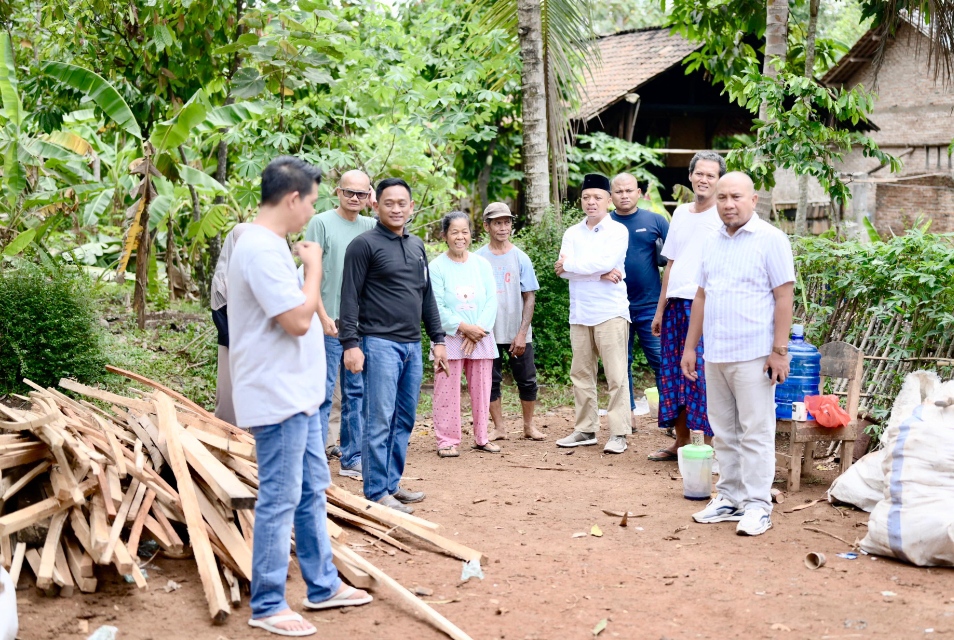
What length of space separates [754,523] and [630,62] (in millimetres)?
15260

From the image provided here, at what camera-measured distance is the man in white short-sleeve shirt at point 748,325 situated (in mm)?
5301

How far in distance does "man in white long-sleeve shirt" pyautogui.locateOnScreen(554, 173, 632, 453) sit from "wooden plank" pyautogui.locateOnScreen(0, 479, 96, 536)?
4.18 m

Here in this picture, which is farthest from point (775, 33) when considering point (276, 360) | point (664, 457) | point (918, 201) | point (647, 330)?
point (918, 201)

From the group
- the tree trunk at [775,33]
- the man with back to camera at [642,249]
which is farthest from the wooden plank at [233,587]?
the tree trunk at [775,33]

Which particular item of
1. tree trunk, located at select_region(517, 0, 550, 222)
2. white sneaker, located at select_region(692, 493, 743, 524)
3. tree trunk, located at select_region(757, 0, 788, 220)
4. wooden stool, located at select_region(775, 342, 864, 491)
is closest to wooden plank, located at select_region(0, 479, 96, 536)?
white sneaker, located at select_region(692, 493, 743, 524)

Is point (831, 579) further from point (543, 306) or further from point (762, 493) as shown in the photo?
point (543, 306)

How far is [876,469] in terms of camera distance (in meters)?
5.66

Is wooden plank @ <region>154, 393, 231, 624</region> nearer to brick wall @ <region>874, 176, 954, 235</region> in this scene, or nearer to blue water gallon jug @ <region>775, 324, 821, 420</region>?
blue water gallon jug @ <region>775, 324, 821, 420</region>

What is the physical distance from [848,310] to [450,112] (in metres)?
5.43

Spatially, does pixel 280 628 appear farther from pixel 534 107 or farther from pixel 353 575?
pixel 534 107

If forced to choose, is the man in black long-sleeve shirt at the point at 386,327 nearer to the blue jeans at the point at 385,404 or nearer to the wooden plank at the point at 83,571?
the blue jeans at the point at 385,404

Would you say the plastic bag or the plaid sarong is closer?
the plastic bag

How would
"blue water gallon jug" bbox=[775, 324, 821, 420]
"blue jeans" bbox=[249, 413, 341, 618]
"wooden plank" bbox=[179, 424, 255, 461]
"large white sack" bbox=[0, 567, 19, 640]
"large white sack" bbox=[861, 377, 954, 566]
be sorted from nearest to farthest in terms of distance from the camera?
"large white sack" bbox=[0, 567, 19, 640] → "blue jeans" bbox=[249, 413, 341, 618] → "large white sack" bbox=[861, 377, 954, 566] → "wooden plank" bbox=[179, 424, 255, 461] → "blue water gallon jug" bbox=[775, 324, 821, 420]

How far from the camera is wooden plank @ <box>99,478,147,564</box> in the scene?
13.3 ft
